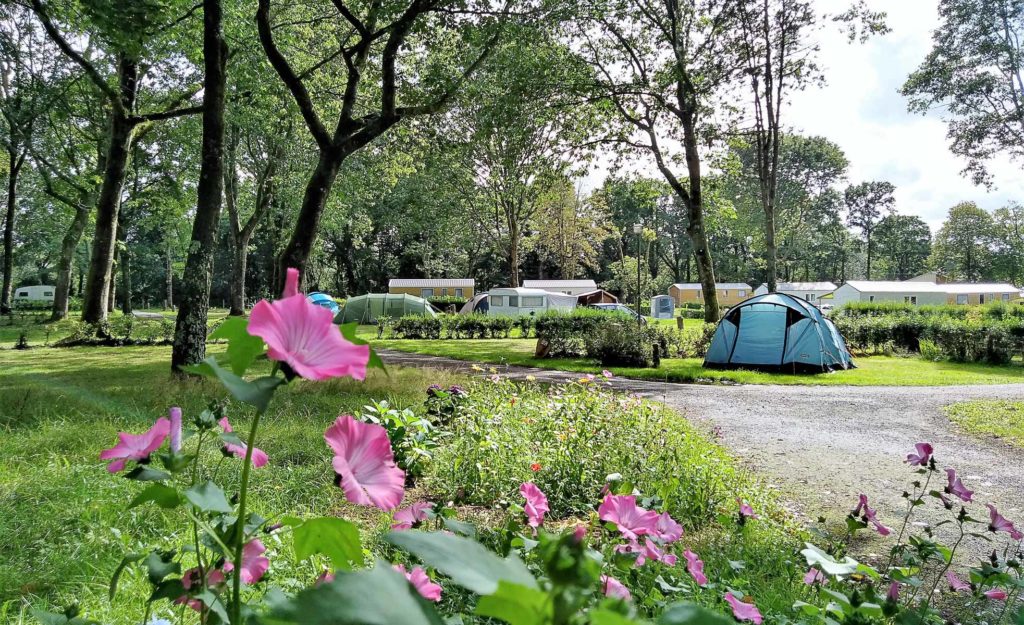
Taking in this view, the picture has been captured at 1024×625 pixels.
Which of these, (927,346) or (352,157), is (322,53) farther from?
(927,346)

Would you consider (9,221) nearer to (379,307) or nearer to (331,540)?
(379,307)

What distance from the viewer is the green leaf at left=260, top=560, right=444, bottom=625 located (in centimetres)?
30

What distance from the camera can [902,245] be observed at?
60344 millimetres

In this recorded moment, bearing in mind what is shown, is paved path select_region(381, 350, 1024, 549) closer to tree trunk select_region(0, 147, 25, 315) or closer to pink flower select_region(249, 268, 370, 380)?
pink flower select_region(249, 268, 370, 380)

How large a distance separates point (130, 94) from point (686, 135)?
1374 centimetres

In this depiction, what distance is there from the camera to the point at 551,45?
13.1m

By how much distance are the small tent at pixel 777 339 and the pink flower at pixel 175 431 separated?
12.0 m

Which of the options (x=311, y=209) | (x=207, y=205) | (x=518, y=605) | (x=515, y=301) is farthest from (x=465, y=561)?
(x=515, y=301)

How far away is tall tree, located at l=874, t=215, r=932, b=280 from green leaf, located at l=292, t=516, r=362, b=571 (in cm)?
Answer: 6642

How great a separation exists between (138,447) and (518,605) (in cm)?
78

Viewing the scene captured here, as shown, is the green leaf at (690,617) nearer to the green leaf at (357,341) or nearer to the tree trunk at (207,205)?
the green leaf at (357,341)

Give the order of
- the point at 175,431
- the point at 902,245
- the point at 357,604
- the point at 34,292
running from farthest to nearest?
the point at 902,245, the point at 34,292, the point at 175,431, the point at 357,604

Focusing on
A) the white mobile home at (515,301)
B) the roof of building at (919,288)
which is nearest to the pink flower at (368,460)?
the white mobile home at (515,301)

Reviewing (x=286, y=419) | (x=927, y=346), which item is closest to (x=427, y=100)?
(x=286, y=419)
